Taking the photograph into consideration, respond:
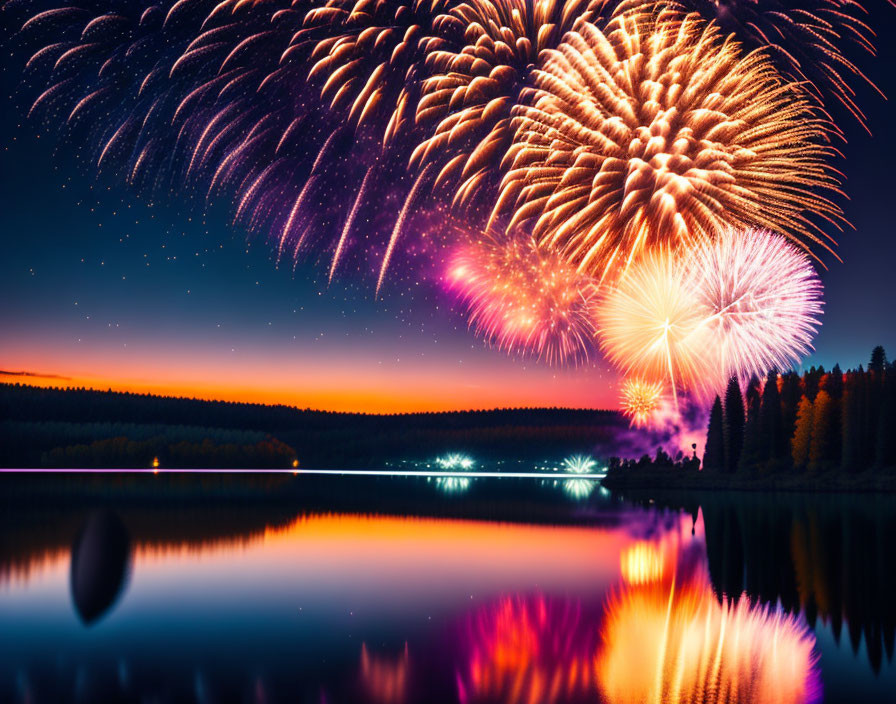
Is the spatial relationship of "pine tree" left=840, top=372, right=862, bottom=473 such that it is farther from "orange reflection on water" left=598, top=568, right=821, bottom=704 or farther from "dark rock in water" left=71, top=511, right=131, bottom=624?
"orange reflection on water" left=598, top=568, right=821, bottom=704

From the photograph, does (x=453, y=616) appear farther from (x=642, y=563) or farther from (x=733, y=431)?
(x=733, y=431)

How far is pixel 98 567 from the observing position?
36000 mm

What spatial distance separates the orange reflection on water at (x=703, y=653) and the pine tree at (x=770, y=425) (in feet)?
352

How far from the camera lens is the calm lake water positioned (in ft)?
52.3

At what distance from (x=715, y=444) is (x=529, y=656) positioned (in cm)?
12038

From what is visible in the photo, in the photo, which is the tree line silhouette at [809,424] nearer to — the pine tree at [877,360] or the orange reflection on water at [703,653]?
the pine tree at [877,360]

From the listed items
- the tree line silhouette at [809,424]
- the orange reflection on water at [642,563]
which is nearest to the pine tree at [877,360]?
the tree line silhouette at [809,424]

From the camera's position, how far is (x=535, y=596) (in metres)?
27.4

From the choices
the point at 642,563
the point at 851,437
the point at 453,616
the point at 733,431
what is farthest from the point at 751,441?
the point at 453,616

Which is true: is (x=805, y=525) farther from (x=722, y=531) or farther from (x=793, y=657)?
(x=793, y=657)

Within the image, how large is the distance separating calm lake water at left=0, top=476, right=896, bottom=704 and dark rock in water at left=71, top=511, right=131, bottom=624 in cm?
17

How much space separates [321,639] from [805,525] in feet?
138

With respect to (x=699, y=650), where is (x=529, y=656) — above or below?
below

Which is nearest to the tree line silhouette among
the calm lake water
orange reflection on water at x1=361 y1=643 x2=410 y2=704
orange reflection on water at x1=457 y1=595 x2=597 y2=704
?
the calm lake water
